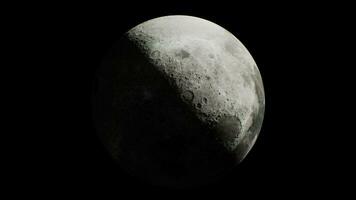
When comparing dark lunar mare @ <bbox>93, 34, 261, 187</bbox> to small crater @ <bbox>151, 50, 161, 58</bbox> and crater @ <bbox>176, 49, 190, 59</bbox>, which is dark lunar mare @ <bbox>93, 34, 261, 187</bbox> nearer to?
small crater @ <bbox>151, 50, 161, 58</bbox>

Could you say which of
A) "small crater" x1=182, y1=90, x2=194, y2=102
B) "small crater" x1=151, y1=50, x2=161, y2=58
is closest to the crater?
"small crater" x1=151, y1=50, x2=161, y2=58

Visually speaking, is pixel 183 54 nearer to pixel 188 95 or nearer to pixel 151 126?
pixel 188 95

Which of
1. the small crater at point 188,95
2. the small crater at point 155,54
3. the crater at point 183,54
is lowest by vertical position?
the small crater at point 188,95

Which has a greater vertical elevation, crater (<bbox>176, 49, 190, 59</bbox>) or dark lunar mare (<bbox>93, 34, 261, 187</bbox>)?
crater (<bbox>176, 49, 190, 59</bbox>)

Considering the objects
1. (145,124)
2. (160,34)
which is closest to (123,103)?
(145,124)

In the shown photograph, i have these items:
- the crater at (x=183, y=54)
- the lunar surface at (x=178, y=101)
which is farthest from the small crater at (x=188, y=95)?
the crater at (x=183, y=54)

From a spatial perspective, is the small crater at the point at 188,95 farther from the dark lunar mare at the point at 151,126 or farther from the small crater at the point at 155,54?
the small crater at the point at 155,54

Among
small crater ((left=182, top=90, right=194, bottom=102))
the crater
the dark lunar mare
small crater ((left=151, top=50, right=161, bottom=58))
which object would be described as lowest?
the dark lunar mare

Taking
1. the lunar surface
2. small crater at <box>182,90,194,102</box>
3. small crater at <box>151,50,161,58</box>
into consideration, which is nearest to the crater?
the lunar surface

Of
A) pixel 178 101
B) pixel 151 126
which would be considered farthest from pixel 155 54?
pixel 151 126
